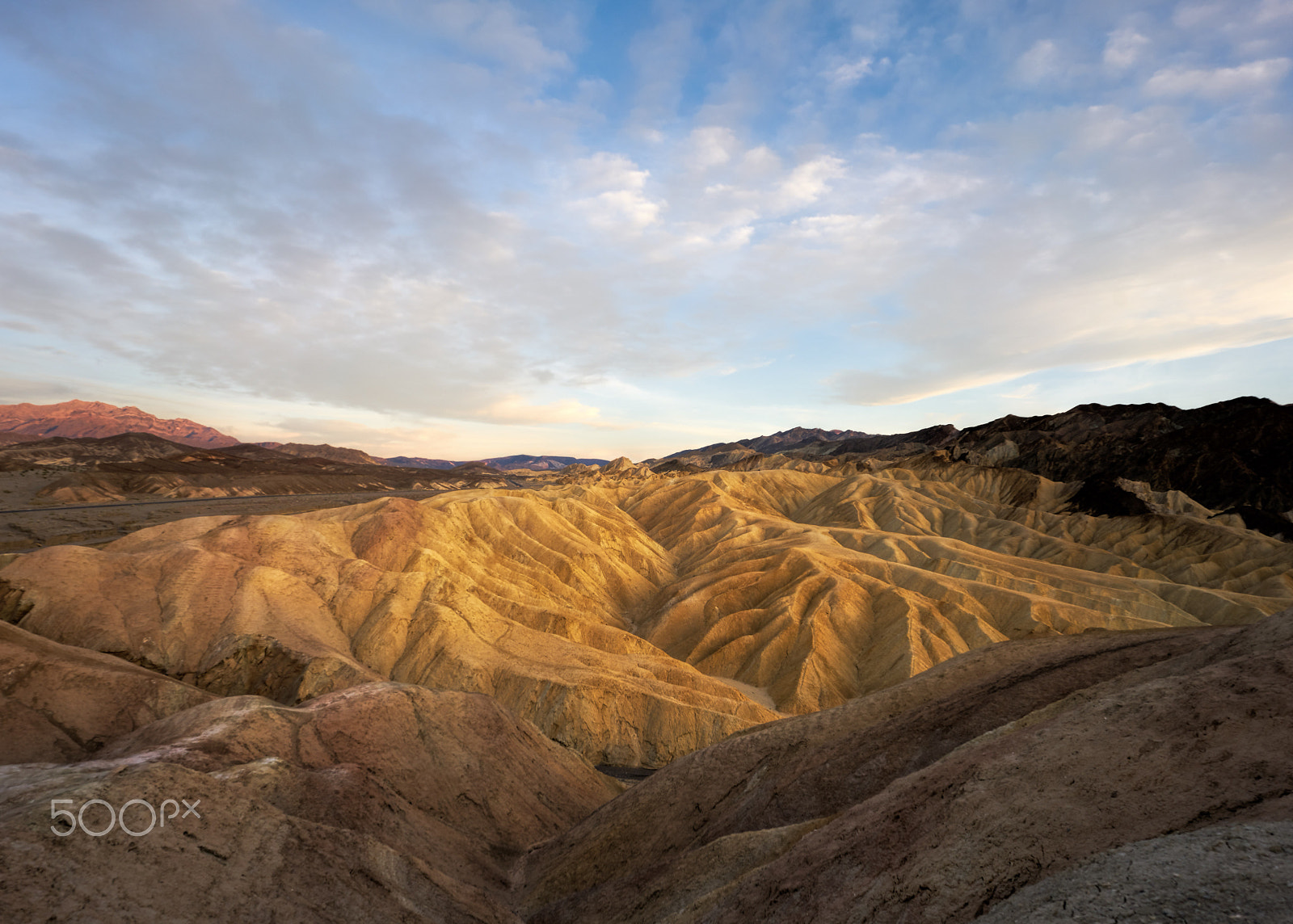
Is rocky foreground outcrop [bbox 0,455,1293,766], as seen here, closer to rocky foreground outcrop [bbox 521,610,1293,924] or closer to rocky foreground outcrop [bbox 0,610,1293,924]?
rocky foreground outcrop [bbox 0,610,1293,924]

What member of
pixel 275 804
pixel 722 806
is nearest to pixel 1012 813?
pixel 722 806

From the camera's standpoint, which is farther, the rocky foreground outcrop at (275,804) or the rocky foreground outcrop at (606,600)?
the rocky foreground outcrop at (606,600)

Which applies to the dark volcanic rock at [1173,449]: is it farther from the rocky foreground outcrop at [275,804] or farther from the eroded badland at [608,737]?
the rocky foreground outcrop at [275,804]

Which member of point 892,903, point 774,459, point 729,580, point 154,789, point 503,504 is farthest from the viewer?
point 774,459

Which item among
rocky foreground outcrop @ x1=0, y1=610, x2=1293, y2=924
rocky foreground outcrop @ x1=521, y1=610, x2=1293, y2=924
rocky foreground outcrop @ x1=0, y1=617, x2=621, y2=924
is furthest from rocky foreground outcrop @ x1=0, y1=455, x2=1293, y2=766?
rocky foreground outcrop @ x1=521, y1=610, x2=1293, y2=924

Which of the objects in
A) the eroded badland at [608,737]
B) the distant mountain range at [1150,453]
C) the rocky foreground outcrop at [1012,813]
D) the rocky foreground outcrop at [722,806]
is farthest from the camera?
the distant mountain range at [1150,453]

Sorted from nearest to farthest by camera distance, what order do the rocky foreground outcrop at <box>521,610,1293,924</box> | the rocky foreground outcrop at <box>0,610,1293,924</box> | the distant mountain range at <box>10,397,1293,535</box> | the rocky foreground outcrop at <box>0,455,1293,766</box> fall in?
the rocky foreground outcrop at <box>521,610,1293,924</box>, the rocky foreground outcrop at <box>0,610,1293,924</box>, the rocky foreground outcrop at <box>0,455,1293,766</box>, the distant mountain range at <box>10,397,1293,535</box>

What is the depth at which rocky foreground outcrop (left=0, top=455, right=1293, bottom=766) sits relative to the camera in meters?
27.1

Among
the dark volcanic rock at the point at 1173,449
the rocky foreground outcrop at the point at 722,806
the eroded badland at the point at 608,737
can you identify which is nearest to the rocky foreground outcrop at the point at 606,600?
the eroded badland at the point at 608,737

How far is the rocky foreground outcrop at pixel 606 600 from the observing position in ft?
88.9

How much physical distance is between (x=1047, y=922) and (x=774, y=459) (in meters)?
163

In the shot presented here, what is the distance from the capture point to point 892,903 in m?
7.09

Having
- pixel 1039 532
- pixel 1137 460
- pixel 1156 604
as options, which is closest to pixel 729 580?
pixel 1156 604

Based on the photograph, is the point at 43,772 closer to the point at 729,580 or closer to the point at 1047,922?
the point at 1047,922
